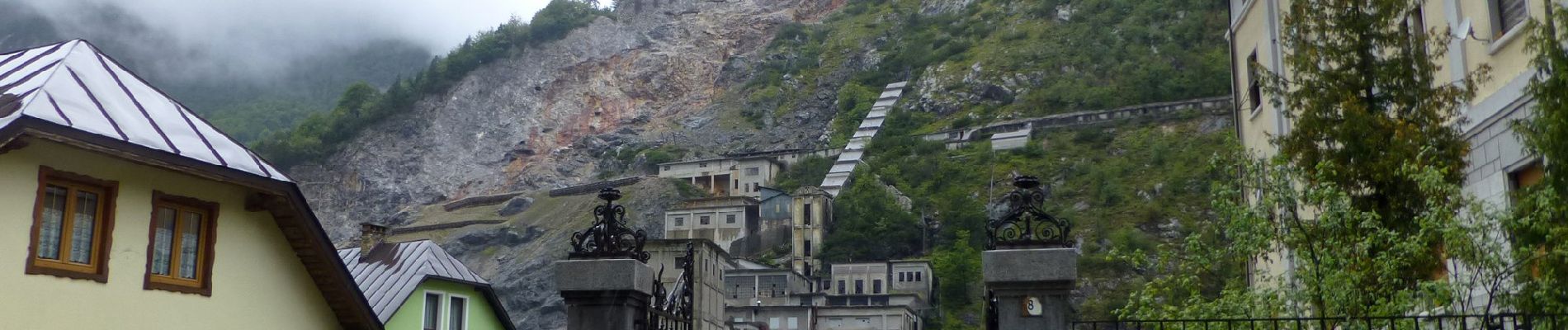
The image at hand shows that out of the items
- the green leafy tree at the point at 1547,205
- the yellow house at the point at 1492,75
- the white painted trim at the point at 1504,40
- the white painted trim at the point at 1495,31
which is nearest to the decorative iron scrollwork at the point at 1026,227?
the green leafy tree at the point at 1547,205

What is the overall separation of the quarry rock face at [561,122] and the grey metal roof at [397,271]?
116m

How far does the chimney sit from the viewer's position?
26.4 metres

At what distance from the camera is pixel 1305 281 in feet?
33.4

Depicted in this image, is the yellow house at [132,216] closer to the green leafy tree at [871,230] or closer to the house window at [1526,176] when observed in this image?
the house window at [1526,176]

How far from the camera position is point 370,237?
2725cm

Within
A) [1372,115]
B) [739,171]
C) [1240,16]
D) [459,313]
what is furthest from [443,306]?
[739,171]

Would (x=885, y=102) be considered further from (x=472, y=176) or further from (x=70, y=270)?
(x=70, y=270)

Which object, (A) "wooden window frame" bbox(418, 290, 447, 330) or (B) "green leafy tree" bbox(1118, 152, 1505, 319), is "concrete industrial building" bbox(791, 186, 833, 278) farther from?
(B) "green leafy tree" bbox(1118, 152, 1505, 319)

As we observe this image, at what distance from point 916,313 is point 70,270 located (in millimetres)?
78846

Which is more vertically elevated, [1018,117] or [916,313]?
[1018,117]

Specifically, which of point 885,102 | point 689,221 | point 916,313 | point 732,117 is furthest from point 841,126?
point 916,313

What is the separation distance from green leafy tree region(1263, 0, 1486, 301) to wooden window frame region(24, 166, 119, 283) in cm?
1116

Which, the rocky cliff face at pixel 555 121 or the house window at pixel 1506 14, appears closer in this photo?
the house window at pixel 1506 14

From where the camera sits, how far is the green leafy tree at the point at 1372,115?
10.7 metres
